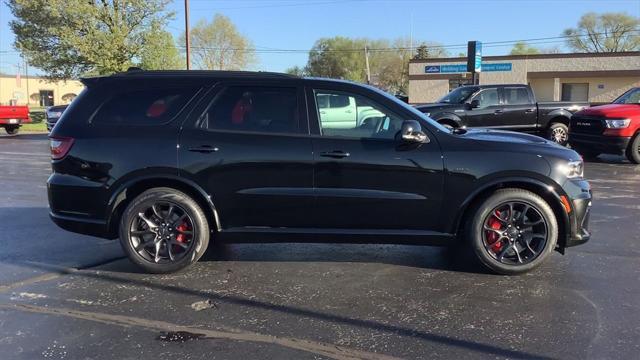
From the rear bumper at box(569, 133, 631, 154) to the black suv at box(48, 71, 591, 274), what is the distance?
8649 mm

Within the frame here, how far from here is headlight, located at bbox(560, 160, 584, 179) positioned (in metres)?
4.99

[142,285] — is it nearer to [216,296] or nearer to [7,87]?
[216,296]

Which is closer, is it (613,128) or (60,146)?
(60,146)

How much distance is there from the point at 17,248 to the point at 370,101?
13.4ft

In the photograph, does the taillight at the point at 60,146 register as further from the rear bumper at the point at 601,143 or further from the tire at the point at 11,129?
the tire at the point at 11,129

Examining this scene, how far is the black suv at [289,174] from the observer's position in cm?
495

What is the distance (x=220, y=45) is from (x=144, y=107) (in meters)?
58.6

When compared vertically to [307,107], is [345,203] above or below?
below

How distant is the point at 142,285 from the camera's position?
488 cm

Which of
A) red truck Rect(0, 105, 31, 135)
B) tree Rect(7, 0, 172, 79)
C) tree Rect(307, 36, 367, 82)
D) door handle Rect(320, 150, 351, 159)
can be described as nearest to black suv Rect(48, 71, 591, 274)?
door handle Rect(320, 150, 351, 159)

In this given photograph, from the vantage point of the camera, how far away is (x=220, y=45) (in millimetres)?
61375

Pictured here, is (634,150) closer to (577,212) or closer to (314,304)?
(577,212)

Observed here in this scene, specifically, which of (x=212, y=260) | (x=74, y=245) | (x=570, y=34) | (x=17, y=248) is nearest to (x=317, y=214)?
(x=212, y=260)

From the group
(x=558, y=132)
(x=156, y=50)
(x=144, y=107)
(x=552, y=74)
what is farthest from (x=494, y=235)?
(x=552, y=74)
